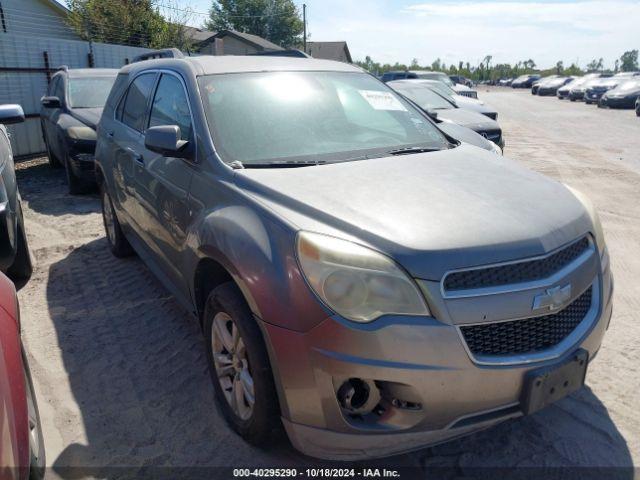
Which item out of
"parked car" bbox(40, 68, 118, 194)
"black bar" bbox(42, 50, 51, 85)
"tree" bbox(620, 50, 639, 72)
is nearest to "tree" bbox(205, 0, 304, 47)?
"black bar" bbox(42, 50, 51, 85)

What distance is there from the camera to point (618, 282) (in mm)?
4504

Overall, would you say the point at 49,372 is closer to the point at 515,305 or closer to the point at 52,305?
the point at 52,305

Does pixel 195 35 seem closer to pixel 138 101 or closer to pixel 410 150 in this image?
pixel 138 101

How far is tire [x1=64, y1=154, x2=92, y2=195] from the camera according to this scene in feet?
25.1

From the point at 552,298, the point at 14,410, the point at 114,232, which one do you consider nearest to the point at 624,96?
the point at 114,232

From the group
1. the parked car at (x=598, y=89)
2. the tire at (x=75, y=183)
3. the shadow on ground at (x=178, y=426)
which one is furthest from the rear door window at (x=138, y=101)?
the parked car at (x=598, y=89)

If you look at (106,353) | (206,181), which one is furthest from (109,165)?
(206,181)

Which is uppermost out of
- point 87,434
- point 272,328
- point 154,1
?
point 154,1

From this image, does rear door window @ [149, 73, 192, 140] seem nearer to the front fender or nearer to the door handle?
the door handle

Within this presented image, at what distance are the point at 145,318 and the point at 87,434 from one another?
132cm

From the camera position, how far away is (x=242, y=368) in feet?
8.32

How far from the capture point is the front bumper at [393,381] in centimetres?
201

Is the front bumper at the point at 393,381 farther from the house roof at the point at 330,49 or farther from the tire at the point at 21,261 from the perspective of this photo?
the house roof at the point at 330,49

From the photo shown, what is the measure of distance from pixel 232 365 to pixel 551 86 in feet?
143
